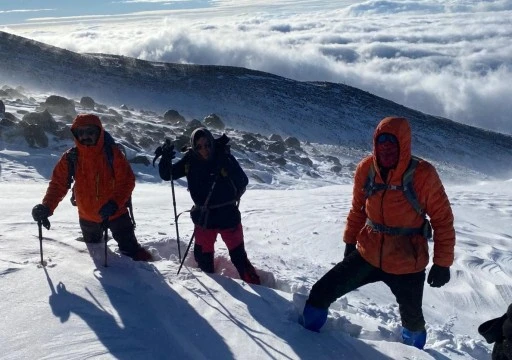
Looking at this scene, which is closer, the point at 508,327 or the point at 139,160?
the point at 508,327

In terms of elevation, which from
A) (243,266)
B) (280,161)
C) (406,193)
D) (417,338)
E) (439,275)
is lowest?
(280,161)

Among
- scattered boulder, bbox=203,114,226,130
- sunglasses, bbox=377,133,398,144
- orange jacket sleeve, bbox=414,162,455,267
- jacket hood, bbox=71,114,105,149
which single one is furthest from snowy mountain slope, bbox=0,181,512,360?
scattered boulder, bbox=203,114,226,130

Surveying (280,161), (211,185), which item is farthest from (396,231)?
(280,161)

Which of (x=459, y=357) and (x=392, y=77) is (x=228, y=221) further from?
(x=392, y=77)

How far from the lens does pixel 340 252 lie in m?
7.38

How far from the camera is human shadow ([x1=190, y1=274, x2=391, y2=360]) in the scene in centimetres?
380

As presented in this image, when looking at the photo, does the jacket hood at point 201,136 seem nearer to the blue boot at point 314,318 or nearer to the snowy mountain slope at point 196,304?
the snowy mountain slope at point 196,304

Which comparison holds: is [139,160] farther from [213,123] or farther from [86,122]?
[213,123]

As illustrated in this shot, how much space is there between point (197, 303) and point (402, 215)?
1.75 m

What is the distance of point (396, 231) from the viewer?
3918mm

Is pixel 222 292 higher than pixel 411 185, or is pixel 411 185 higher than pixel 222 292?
pixel 411 185

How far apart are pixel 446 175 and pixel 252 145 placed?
38.2ft

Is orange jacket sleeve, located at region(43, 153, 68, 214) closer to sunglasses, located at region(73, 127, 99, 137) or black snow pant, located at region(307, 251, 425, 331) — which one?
sunglasses, located at region(73, 127, 99, 137)

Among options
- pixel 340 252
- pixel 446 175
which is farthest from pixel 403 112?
pixel 340 252
